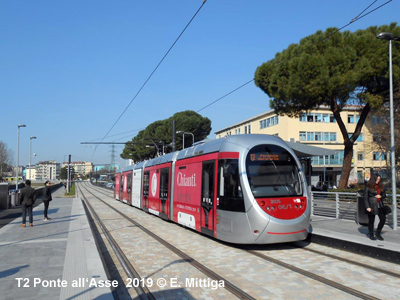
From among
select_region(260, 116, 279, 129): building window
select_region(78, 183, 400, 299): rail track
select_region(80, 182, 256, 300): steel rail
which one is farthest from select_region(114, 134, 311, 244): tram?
select_region(260, 116, 279, 129): building window

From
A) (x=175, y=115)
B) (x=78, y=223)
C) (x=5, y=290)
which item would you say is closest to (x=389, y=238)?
(x=5, y=290)

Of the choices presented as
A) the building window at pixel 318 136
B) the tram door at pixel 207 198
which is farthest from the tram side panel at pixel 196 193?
the building window at pixel 318 136

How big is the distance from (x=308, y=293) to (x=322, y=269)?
5.70ft

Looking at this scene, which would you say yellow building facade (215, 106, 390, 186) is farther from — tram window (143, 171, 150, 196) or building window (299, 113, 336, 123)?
tram window (143, 171, 150, 196)

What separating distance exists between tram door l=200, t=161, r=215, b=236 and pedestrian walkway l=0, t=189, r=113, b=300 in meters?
3.16

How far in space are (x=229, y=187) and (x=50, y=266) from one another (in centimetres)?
449

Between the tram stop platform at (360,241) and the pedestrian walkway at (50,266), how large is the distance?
18.7 feet

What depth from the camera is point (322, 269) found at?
7.48 m

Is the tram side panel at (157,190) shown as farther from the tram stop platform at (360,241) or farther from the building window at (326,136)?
the building window at (326,136)

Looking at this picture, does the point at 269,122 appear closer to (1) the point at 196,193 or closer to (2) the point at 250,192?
(1) the point at 196,193

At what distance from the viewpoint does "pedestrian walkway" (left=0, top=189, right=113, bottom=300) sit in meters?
5.66

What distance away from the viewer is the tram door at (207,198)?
35.1 feet

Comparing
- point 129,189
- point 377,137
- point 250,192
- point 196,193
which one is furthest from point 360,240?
point 377,137

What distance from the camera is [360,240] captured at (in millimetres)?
9305
